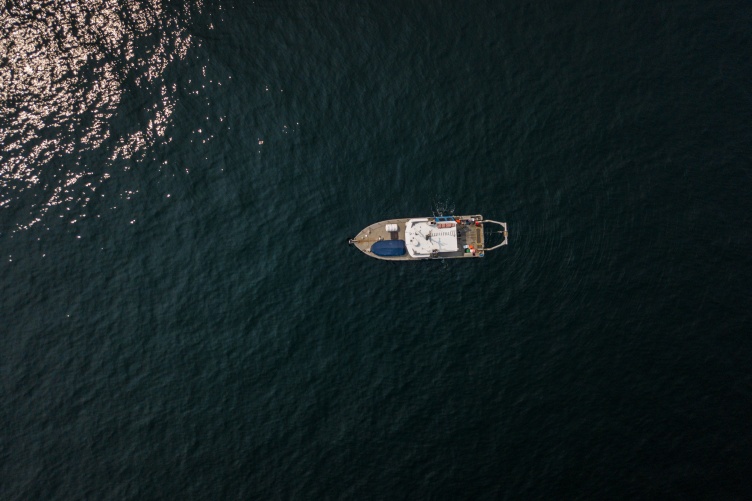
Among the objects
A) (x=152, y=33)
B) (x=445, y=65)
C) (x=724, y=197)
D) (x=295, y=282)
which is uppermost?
(x=152, y=33)

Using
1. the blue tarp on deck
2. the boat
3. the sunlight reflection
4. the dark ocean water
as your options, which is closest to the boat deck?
the boat

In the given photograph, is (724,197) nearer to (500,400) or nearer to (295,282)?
(500,400)

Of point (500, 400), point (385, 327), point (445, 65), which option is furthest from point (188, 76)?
point (500, 400)

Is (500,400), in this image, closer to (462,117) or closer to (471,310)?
(471,310)

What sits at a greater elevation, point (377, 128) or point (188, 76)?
point (188, 76)

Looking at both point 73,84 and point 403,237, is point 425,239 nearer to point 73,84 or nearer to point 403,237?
point 403,237

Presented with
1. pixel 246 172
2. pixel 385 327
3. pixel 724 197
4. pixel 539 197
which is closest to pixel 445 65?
pixel 539 197
